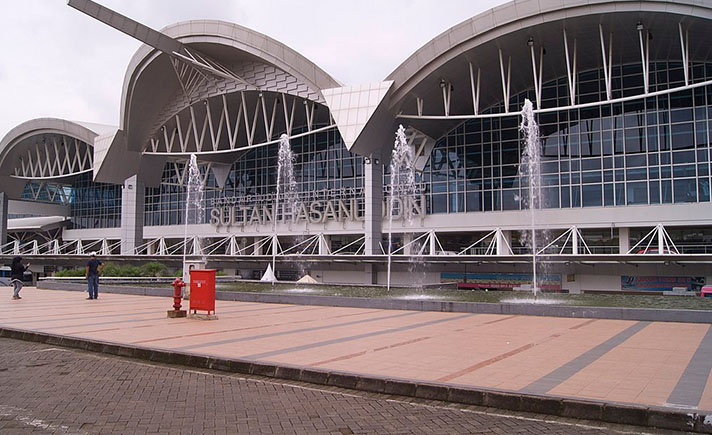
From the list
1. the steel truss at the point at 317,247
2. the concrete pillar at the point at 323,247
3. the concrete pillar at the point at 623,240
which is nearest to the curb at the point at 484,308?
the steel truss at the point at 317,247

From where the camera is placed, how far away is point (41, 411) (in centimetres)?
633

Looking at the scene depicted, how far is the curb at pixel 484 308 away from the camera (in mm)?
14203

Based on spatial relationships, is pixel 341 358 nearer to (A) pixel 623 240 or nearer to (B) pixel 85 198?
(A) pixel 623 240

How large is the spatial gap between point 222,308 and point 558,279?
76.9 ft

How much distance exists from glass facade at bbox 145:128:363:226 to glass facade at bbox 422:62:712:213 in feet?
23.4

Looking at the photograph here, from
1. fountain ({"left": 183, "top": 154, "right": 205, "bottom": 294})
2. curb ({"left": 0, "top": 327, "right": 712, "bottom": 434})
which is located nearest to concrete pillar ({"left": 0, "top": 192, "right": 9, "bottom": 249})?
fountain ({"left": 183, "top": 154, "right": 205, "bottom": 294})

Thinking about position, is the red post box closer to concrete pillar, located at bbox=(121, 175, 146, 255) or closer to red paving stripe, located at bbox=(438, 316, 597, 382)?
red paving stripe, located at bbox=(438, 316, 597, 382)

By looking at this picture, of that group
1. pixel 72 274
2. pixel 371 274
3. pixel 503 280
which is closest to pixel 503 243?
pixel 503 280

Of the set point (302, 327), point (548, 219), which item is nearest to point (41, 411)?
point (302, 327)

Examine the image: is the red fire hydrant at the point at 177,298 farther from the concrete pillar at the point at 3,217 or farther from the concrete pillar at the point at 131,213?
the concrete pillar at the point at 3,217

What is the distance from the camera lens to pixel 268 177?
50438mm

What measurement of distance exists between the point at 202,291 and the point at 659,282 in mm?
26822

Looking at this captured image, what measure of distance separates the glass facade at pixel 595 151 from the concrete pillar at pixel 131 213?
2498 centimetres

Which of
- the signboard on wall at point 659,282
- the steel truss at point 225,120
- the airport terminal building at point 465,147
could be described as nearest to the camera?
the signboard on wall at point 659,282
